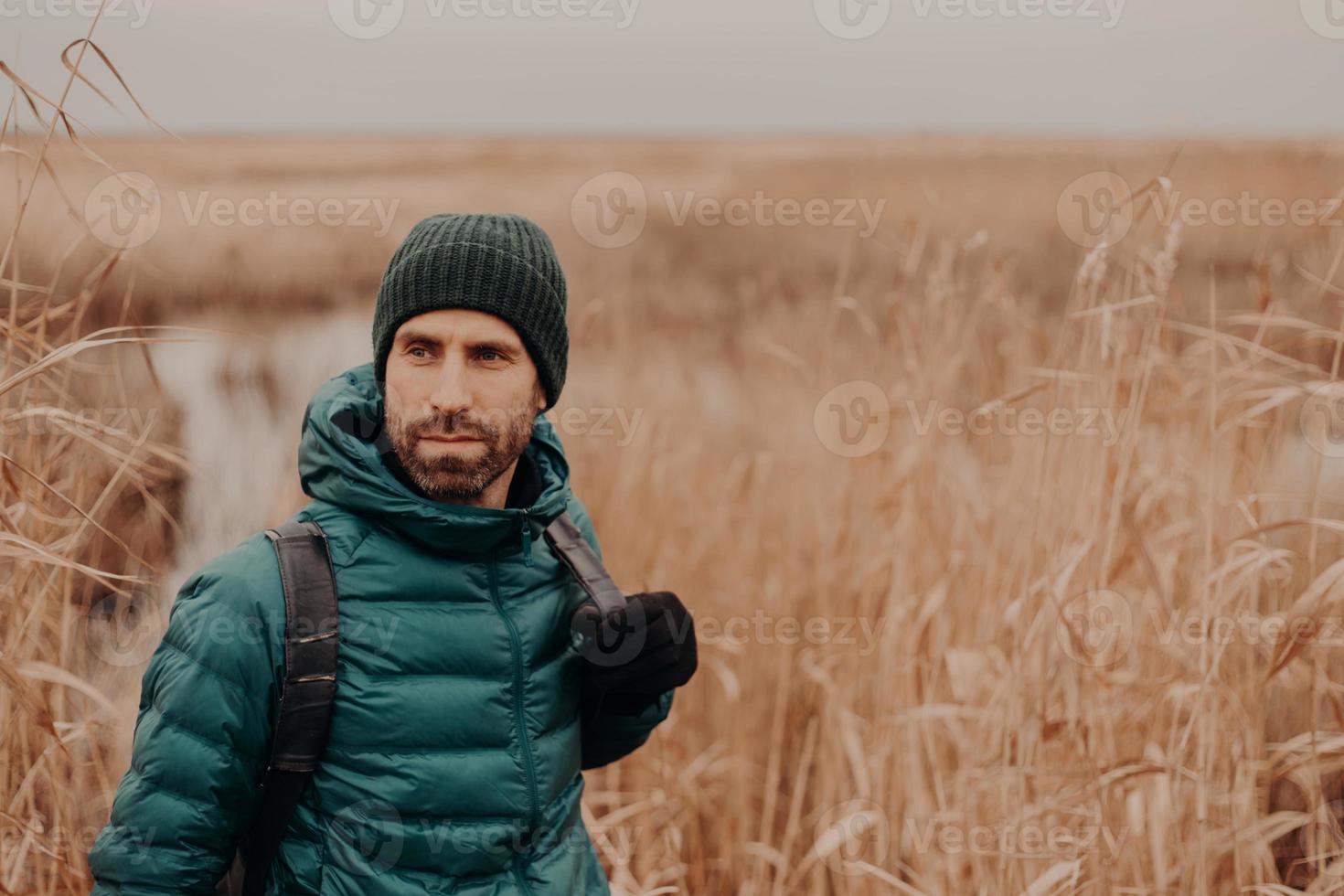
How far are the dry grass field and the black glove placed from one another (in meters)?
0.61

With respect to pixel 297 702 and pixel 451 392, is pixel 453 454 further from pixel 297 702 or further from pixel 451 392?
pixel 297 702

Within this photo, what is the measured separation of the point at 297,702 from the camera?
1.21m

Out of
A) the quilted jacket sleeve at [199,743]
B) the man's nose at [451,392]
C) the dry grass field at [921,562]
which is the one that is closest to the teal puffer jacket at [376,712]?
the quilted jacket sleeve at [199,743]

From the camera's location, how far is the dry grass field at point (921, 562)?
186 centimetres

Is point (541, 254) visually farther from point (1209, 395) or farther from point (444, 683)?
point (1209, 395)

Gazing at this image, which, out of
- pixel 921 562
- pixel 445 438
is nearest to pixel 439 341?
pixel 445 438

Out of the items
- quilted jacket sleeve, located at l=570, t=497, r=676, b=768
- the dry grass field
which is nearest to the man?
quilted jacket sleeve, located at l=570, t=497, r=676, b=768

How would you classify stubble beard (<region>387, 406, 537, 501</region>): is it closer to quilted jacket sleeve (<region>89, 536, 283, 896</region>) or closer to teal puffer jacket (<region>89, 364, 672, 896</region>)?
teal puffer jacket (<region>89, 364, 672, 896</region>)

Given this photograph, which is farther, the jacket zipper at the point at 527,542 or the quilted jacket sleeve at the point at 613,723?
the quilted jacket sleeve at the point at 613,723

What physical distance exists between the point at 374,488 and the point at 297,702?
263 millimetres

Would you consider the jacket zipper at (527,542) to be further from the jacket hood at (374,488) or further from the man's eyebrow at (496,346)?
the man's eyebrow at (496,346)

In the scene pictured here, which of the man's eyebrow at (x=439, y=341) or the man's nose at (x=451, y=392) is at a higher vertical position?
the man's eyebrow at (x=439, y=341)

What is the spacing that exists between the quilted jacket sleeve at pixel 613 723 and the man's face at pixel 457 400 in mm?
320

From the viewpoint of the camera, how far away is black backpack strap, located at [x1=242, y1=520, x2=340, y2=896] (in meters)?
1.21
